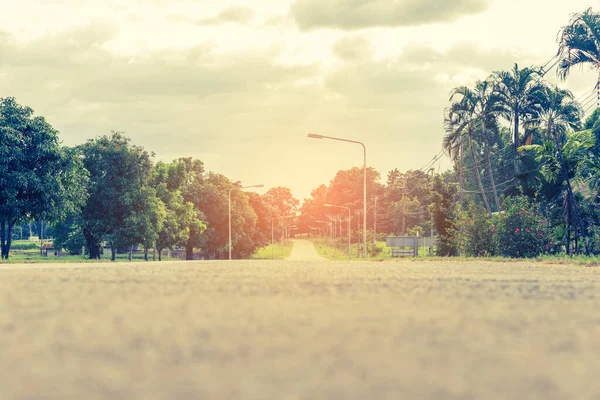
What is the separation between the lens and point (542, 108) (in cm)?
4653

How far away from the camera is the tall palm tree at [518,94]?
1837 inches

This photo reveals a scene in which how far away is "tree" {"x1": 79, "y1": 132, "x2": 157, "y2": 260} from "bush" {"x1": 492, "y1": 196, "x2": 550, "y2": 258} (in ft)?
110

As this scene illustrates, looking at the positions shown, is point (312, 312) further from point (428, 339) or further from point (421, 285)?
point (421, 285)

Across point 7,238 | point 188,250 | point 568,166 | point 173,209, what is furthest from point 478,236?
point 188,250

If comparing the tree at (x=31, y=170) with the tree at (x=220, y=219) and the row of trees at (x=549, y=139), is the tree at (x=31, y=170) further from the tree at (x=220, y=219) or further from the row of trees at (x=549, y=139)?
the tree at (x=220, y=219)

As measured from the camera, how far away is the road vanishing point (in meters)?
2.79

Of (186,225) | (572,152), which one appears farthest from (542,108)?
(186,225)

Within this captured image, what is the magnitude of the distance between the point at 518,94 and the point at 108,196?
109 feet

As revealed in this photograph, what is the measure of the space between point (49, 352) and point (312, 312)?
2655 millimetres

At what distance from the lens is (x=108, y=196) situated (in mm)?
55406

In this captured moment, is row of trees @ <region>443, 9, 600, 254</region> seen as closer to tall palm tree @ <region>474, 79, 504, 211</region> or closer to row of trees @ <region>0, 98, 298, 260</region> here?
tall palm tree @ <region>474, 79, 504, 211</region>

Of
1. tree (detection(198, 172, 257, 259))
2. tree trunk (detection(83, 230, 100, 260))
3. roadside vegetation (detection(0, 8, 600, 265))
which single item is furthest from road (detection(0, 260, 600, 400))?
tree (detection(198, 172, 257, 259))

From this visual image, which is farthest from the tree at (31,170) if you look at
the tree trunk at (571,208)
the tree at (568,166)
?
the tree trunk at (571,208)

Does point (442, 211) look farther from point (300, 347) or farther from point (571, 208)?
point (300, 347)
